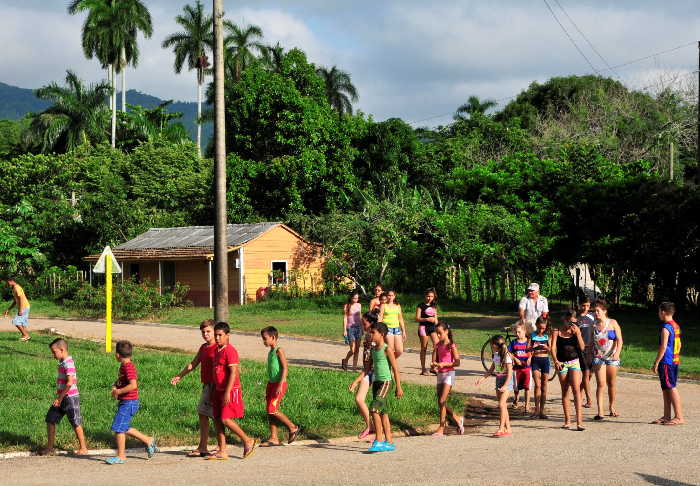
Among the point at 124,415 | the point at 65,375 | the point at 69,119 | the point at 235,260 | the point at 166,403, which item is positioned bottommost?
the point at 166,403

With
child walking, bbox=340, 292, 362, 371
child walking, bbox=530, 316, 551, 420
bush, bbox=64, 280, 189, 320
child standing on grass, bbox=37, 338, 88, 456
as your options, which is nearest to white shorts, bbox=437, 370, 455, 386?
child walking, bbox=530, 316, 551, 420

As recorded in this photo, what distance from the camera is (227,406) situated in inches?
384

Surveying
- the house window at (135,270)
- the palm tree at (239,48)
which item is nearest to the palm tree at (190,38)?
the palm tree at (239,48)

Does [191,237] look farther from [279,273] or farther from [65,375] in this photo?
[65,375]

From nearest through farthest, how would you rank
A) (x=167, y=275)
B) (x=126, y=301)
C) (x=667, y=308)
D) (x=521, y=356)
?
(x=667, y=308) < (x=521, y=356) < (x=126, y=301) < (x=167, y=275)

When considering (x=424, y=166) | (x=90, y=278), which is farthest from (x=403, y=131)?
(x=90, y=278)

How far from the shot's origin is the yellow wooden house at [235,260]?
3925 cm

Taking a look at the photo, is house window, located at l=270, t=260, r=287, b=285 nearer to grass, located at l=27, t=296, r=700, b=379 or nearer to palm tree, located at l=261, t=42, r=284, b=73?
grass, located at l=27, t=296, r=700, b=379

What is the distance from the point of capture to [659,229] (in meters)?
28.6

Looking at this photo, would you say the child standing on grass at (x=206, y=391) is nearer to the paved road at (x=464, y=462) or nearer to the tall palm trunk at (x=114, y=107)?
the paved road at (x=464, y=462)

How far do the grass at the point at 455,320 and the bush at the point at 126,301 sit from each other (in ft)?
1.65

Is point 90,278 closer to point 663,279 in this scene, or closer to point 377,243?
point 377,243

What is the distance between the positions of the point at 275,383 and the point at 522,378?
406 centimetres

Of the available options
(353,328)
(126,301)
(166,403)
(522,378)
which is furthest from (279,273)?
(522,378)
